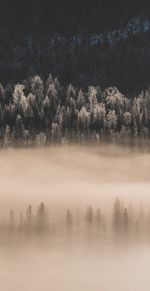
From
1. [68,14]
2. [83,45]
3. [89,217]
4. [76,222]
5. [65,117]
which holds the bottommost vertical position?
[76,222]

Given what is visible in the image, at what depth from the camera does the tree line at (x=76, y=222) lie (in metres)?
21.8

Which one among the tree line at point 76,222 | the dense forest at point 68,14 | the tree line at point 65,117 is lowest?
the tree line at point 76,222

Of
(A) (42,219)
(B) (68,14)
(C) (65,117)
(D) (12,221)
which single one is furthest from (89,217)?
(B) (68,14)

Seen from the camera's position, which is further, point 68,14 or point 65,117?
point 68,14

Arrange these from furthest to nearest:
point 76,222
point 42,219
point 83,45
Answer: point 83,45 → point 42,219 → point 76,222

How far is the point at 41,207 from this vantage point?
2395 centimetres

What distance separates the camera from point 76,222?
73.2 ft

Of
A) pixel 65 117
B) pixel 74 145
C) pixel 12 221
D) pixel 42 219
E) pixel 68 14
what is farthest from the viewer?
pixel 68 14

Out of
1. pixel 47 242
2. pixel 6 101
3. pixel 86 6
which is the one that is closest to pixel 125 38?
pixel 86 6

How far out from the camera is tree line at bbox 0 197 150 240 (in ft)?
71.4

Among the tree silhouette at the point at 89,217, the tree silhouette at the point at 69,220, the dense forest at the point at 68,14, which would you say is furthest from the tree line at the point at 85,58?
the tree silhouette at the point at 69,220

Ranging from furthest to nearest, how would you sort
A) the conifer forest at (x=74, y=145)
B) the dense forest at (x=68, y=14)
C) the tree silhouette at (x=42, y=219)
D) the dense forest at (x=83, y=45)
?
the dense forest at (x=68, y=14), the dense forest at (x=83, y=45), the tree silhouette at (x=42, y=219), the conifer forest at (x=74, y=145)

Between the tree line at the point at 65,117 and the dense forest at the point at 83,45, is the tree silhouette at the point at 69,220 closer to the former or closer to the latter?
the tree line at the point at 65,117

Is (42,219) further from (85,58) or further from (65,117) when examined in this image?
(85,58)
